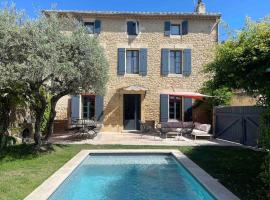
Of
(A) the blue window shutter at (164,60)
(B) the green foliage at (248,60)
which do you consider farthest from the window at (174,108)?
(B) the green foliage at (248,60)

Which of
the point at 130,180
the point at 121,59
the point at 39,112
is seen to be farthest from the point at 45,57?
the point at 121,59

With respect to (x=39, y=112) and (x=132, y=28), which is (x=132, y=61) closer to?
(x=132, y=28)

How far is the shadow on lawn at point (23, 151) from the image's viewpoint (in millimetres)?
11462

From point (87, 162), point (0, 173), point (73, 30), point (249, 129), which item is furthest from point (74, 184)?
point (249, 129)

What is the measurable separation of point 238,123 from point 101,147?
6.01m

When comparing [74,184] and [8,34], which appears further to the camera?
[8,34]

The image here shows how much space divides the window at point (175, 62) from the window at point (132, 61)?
2.03 meters

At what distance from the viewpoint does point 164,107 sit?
21.2 m

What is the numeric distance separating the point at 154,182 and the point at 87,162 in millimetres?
3324

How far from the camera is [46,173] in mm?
9055

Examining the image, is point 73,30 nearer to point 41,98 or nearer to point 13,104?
point 41,98

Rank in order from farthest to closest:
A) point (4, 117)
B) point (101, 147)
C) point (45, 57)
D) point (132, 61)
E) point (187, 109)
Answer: point (132, 61) → point (187, 109) → point (101, 147) → point (4, 117) → point (45, 57)

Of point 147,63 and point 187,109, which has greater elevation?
point 147,63

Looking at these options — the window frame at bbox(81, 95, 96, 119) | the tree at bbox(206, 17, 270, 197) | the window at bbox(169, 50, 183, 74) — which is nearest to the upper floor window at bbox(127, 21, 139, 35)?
the window at bbox(169, 50, 183, 74)
